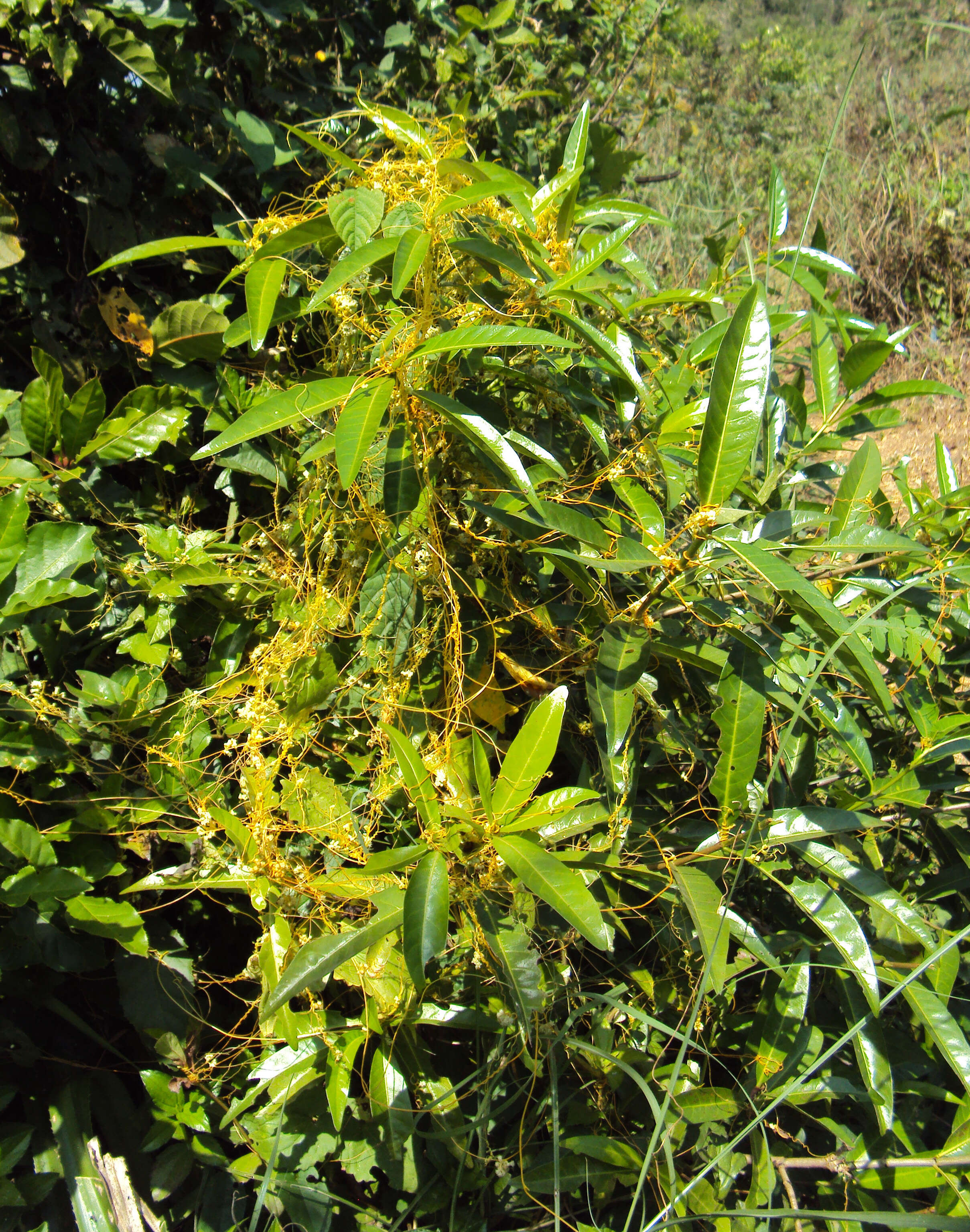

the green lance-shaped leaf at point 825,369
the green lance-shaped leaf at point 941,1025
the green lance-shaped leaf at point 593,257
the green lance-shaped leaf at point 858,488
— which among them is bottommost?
the green lance-shaped leaf at point 941,1025

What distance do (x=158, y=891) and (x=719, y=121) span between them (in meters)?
7.29

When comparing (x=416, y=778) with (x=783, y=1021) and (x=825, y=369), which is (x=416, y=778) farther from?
(x=825, y=369)

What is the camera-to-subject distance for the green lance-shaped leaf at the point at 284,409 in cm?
93

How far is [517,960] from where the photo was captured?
99 centimetres

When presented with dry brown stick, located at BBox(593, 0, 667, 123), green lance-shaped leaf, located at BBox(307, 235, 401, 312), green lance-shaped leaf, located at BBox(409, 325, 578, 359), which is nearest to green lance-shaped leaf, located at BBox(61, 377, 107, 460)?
green lance-shaped leaf, located at BBox(307, 235, 401, 312)

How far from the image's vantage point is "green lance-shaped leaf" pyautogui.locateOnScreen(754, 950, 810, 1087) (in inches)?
45.3

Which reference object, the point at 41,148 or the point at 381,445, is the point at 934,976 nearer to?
the point at 381,445

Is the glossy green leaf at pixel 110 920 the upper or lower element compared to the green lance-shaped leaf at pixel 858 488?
lower

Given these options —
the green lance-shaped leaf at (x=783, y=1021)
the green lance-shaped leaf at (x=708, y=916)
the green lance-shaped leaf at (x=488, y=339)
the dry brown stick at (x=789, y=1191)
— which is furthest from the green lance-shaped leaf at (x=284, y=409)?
the dry brown stick at (x=789, y=1191)

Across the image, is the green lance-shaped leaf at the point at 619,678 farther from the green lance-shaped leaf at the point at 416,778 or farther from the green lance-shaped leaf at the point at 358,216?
the green lance-shaped leaf at the point at 358,216

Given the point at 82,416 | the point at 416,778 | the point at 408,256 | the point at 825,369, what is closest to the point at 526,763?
the point at 416,778

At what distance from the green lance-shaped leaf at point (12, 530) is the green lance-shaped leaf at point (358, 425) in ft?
1.52

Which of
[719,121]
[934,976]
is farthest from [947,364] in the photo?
[934,976]

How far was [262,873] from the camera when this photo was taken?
3.73 feet
